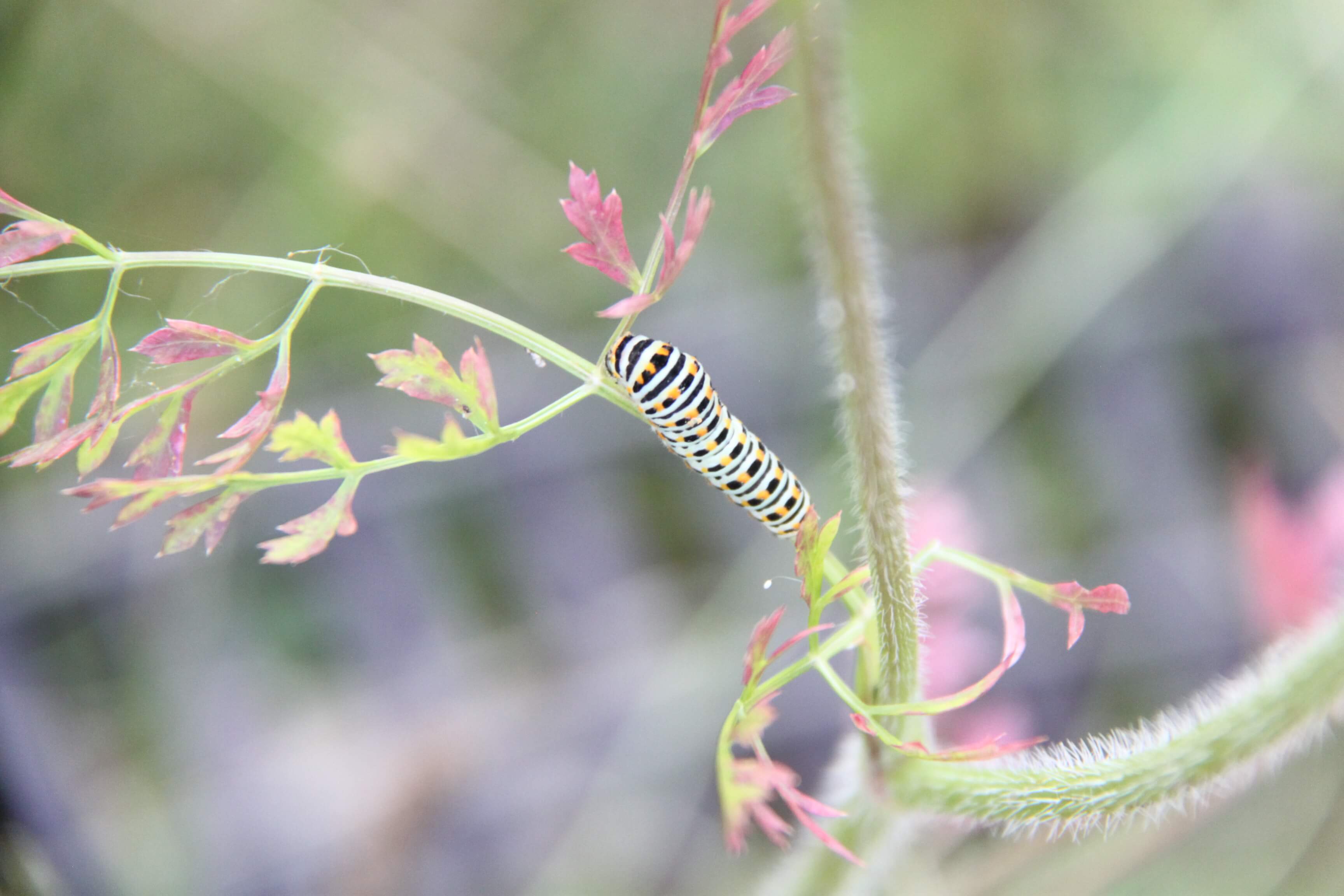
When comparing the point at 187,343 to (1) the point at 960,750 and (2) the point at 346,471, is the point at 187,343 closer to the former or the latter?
(2) the point at 346,471

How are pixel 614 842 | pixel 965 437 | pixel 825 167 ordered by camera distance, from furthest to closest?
pixel 965 437
pixel 614 842
pixel 825 167

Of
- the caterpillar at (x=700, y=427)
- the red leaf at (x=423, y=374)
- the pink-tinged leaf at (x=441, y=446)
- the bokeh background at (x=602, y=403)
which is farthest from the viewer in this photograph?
the bokeh background at (x=602, y=403)

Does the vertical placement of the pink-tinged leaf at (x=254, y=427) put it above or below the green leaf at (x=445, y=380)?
below

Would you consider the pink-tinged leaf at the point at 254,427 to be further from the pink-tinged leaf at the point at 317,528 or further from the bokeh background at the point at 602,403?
the bokeh background at the point at 602,403

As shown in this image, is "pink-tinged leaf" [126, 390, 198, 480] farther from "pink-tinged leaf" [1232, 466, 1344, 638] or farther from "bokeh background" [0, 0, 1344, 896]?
"pink-tinged leaf" [1232, 466, 1344, 638]

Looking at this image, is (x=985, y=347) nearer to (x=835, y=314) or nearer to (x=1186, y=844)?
(x=1186, y=844)

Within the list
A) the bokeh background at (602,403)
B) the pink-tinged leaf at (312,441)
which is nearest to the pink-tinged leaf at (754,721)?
the pink-tinged leaf at (312,441)

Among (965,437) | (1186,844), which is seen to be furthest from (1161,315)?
(1186,844)

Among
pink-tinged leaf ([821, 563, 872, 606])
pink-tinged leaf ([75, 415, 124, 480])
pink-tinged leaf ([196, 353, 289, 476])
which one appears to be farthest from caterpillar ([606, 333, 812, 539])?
pink-tinged leaf ([75, 415, 124, 480])
